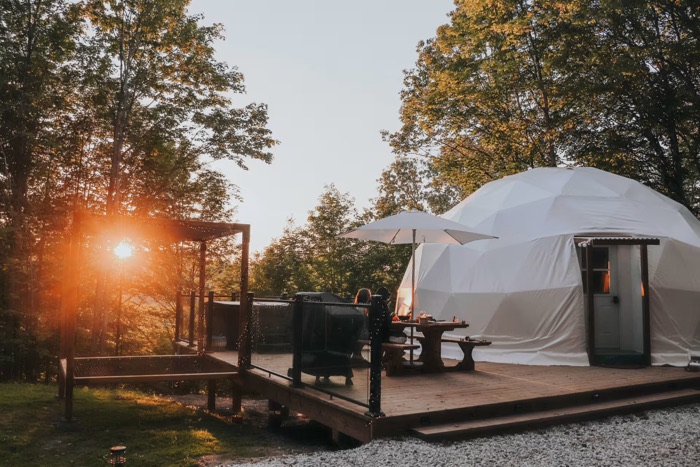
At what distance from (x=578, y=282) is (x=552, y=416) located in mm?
4178

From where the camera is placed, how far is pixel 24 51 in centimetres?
1402

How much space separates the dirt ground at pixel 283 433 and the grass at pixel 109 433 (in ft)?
0.51

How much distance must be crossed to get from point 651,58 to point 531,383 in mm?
10465

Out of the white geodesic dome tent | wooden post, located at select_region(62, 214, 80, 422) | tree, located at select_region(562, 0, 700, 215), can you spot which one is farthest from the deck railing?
tree, located at select_region(562, 0, 700, 215)

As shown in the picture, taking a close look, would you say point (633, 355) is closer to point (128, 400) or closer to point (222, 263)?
point (128, 400)

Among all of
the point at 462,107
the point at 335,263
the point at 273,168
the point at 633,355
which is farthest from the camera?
the point at 335,263

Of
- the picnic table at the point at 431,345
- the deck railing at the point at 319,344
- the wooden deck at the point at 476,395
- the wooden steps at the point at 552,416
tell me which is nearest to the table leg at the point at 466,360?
the wooden deck at the point at 476,395

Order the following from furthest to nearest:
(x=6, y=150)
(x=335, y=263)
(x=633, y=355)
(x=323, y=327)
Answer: (x=335, y=263) → (x=6, y=150) → (x=633, y=355) → (x=323, y=327)

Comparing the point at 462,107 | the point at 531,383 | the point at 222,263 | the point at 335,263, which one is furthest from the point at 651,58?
the point at 222,263

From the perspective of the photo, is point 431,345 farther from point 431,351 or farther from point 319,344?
point 319,344

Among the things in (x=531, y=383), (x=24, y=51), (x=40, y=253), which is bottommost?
(x=531, y=383)

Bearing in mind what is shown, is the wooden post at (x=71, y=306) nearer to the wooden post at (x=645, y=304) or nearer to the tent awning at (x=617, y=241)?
the tent awning at (x=617, y=241)

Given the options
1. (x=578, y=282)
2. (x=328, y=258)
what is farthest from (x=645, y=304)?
(x=328, y=258)

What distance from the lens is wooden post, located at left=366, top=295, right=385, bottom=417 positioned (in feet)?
17.2
